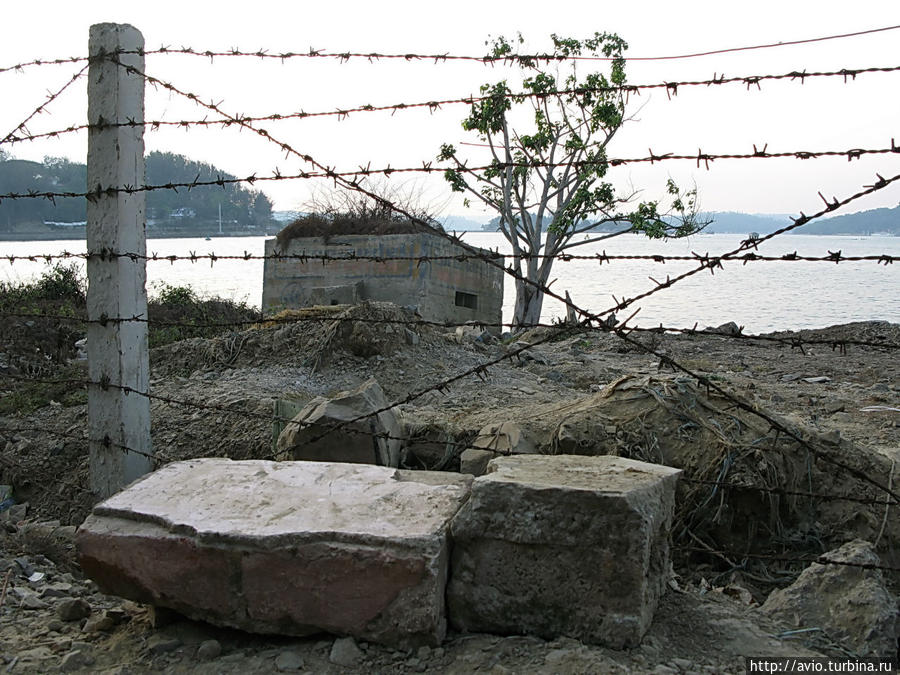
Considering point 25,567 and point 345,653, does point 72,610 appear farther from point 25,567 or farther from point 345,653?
point 345,653

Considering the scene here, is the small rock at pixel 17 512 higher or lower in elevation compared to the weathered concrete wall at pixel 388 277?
lower

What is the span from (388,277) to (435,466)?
38.8 feet

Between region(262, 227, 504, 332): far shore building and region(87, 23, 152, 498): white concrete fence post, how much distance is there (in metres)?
11.4

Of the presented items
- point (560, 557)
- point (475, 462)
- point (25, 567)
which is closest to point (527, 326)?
point (475, 462)

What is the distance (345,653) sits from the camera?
2.35 m

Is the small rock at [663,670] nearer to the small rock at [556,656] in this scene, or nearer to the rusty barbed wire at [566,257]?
the small rock at [556,656]

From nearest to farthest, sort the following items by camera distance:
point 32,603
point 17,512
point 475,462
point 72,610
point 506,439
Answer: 1. point 72,610
2. point 32,603
3. point 475,462
4. point 506,439
5. point 17,512

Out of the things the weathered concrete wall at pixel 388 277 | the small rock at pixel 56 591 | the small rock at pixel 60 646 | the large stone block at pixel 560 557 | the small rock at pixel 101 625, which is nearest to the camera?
the large stone block at pixel 560 557

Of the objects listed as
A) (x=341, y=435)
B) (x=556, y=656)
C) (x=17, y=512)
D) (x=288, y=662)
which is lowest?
(x=17, y=512)

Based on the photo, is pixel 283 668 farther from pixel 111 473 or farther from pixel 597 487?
pixel 111 473

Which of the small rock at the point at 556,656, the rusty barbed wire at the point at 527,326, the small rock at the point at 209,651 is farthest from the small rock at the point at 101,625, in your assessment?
the small rock at the point at 556,656

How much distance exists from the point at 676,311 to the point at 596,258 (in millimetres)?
29132

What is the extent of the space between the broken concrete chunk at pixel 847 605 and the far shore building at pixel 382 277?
40.1 ft

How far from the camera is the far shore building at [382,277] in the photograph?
1565 centimetres
